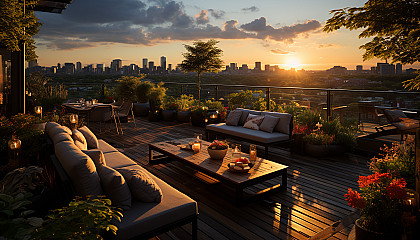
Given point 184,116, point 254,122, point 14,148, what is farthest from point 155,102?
point 14,148

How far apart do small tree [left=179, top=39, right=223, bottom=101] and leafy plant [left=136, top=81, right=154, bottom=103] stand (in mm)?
1990

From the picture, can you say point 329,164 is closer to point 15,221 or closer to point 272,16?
point 15,221

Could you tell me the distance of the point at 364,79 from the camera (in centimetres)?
2620

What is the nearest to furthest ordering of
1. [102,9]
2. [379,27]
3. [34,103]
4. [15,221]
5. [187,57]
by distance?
[15,221], [379,27], [34,103], [187,57], [102,9]

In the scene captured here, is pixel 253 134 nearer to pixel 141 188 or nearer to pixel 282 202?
pixel 282 202

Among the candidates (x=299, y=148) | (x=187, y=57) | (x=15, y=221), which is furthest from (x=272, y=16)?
(x=15, y=221)

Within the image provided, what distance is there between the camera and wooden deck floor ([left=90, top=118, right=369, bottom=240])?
2598 mm

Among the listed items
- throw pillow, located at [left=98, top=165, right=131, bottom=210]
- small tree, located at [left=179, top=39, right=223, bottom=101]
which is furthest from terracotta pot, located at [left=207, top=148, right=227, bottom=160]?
small tree, located at [left=179, top=39, right=223, bottom=101]

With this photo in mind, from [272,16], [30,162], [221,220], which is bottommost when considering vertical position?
[221,220]

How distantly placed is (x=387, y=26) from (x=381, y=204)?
137cm

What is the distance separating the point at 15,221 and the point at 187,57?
28.0 ft

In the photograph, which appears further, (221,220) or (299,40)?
(299,40)

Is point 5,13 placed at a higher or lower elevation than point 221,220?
higher

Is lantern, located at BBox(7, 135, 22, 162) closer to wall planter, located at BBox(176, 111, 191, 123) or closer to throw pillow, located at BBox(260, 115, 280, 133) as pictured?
throw pillow, located at BBox(260, 115, 280, 133)
